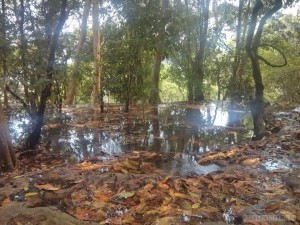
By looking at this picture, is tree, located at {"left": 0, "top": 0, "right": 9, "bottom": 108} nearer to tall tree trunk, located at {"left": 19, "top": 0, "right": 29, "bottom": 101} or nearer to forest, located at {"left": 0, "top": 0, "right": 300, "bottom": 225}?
forest, located at {"left": 0, "top": 0, "right": 300, "bottom": 225}

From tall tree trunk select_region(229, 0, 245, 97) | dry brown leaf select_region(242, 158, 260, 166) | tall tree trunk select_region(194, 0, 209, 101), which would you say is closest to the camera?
dry brown leaf select_region(242, 158, 260, 166)

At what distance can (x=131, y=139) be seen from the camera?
27.7 ft

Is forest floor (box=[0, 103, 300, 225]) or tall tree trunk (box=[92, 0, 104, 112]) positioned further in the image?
tall tree trunk (box=[92, 0, 104, 112])

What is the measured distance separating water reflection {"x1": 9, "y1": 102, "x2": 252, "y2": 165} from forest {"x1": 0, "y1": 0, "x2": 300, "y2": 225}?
3 centimetres

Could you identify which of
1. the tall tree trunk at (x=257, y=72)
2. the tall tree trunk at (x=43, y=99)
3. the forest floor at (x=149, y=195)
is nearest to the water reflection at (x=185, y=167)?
the forest floor at (x=149, y=195)

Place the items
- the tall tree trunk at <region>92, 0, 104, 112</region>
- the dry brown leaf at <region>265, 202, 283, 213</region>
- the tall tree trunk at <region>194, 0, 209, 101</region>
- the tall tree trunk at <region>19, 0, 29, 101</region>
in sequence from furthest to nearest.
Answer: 1. the tall tree trunk at <region>194, 0, 209, 101</region>
2. the tall tree trunk at <region>92, 0, 104, 112</region>
3. the tall tree trunk at <region>19, 0, 29, 101</region>
4. the dry brown leaf at <region>265, 202, 283, 213</region>

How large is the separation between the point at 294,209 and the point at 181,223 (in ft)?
4.32

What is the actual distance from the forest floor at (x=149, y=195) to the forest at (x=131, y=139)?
0.06 feet

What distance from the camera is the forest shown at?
3.85 m

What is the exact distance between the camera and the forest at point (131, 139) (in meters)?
3.85

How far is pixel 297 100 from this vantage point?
16812 millimetres

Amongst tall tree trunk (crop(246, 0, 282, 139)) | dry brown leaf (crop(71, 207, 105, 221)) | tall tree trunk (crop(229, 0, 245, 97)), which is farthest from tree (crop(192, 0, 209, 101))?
dry brown leaf (crop(71, 207, 105, 221))

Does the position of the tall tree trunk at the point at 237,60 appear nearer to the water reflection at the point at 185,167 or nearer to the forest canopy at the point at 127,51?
the forest canopy at the point at 127,51

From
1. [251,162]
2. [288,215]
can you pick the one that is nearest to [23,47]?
[251,162]
